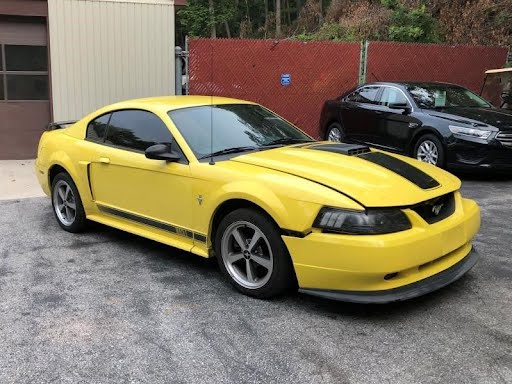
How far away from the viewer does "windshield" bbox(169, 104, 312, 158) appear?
187 inches

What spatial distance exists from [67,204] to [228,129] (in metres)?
2.09

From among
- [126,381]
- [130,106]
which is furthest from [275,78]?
[126,381]

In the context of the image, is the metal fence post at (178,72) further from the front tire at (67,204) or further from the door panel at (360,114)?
the front tire at (67,204)

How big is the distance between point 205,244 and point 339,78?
28.1ft

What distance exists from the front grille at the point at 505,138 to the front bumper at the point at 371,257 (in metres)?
5.06

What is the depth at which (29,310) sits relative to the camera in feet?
13.1

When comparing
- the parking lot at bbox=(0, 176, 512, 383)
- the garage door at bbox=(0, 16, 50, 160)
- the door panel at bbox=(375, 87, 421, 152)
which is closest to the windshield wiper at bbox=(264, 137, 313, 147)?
the parking lot at bbox=(0, 176, 512, 383)

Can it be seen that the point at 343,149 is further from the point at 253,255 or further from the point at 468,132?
the point at 468,132

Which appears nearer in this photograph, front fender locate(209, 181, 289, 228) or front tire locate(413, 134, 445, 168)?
front fender locate(209, 181, 289, 228)

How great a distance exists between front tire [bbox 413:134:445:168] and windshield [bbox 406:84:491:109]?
602 millimetres

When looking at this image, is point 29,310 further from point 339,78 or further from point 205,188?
point 339,78

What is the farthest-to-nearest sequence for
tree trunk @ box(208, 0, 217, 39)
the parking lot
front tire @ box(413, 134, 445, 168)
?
tree trunk @ box(208, 0, 217, 39)
front tire @ box(413, 134, 445, 168)
the parking lot

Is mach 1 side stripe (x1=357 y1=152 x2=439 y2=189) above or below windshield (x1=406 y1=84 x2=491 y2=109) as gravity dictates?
below

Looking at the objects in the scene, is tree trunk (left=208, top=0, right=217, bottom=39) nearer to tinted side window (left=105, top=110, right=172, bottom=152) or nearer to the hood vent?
tinted side window (left=105, top=110, right=172, bottom=152)
